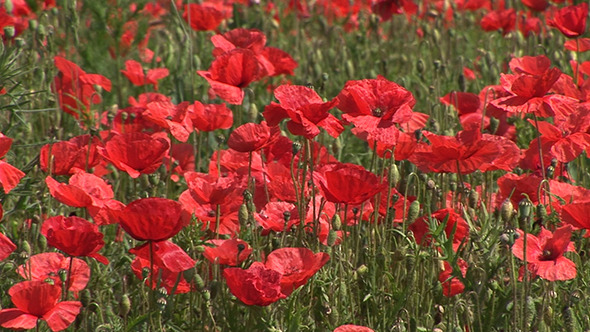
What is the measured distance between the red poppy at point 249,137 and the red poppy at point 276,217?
15 centimetres

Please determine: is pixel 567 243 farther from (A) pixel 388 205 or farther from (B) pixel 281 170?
(B) pixel 281 170

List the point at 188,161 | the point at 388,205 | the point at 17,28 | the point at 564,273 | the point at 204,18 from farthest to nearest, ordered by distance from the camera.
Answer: the point at 17,28
the point at 204,18
the point at 188,161
the point at 388,205
the point at 564,273

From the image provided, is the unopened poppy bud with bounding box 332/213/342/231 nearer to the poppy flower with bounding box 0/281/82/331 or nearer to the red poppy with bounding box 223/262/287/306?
the red poppy with bounding box 223/262/287/306

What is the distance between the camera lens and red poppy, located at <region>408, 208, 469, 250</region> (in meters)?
2.23

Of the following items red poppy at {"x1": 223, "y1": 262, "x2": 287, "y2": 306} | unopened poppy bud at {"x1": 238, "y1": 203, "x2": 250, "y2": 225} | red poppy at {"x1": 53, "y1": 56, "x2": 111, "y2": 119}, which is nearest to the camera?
red poppy at {"x1": 223, "y1": 262, "x2": 287, "y2": 306}

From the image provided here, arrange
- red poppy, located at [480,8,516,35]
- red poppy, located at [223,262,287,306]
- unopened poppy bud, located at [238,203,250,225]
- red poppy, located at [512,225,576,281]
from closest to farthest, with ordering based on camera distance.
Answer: red poppy, located at [223,262,287,306] < red poppy, located at [512,225,576,281] < unopened poppy bud, located at [238,203,250,225] < red poppy, located at [480,8,516,35]

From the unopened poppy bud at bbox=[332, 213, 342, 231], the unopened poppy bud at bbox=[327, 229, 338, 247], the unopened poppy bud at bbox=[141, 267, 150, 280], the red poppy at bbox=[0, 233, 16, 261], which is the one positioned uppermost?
the unopened poppy bud at bbox=[332, 213, 342, 231]

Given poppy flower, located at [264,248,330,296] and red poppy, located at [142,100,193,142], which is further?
red poppy, located at [142,100,193,142]

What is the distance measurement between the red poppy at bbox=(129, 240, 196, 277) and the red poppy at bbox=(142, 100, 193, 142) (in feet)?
1.77

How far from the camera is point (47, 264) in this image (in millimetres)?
2246

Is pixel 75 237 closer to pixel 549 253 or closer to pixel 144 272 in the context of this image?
pixel 144 272

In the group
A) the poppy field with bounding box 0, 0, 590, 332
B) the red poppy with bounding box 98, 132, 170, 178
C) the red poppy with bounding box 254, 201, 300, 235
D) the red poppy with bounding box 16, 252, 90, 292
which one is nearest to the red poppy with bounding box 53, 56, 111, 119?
the poppy field with bounding box 0, 0, 590, 332

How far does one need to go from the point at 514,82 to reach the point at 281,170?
0.66m

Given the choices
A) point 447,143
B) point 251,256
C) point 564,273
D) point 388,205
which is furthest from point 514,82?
point 251,256
